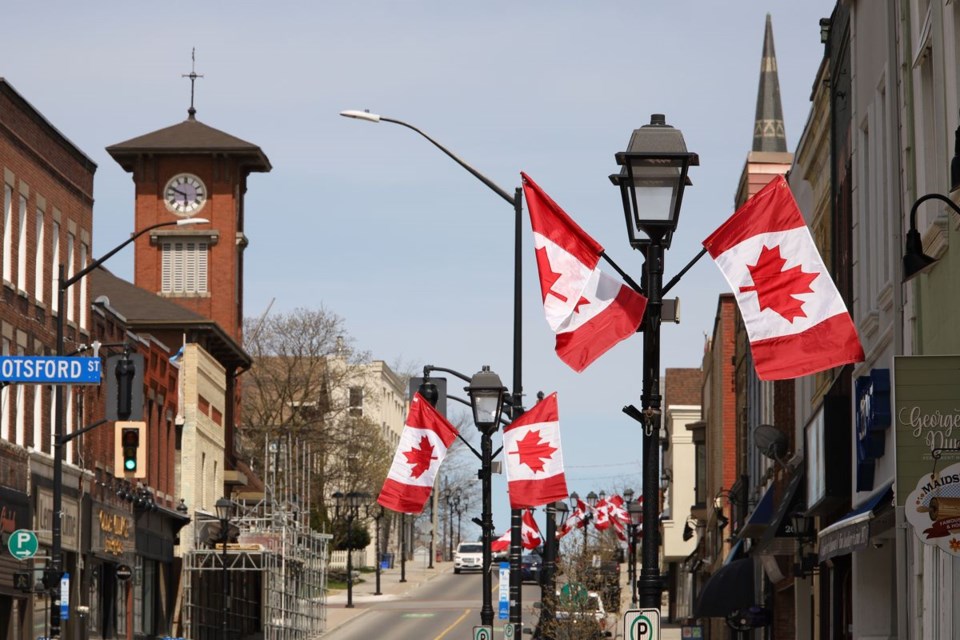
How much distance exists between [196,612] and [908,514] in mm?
54324

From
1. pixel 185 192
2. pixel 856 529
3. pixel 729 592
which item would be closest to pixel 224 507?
pixel 729 592

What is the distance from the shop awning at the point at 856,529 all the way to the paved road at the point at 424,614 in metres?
35.1

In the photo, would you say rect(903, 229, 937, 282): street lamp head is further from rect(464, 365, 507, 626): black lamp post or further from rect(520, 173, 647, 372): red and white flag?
rect(464, 365, 507, 626): black lamp post

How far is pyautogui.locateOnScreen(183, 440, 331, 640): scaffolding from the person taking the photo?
63469 mm

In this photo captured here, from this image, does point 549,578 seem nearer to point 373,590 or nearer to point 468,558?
point 373,590

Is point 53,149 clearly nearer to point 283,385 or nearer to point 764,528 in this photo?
point 764,528

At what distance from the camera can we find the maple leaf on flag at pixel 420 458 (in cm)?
2686

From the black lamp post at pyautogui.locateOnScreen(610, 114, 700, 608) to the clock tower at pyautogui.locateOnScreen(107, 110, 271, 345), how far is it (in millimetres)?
70956

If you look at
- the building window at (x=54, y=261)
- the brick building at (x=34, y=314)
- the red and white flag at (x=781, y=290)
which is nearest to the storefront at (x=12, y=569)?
the brick building at (x=34, y=314)

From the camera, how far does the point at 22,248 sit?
44438mm

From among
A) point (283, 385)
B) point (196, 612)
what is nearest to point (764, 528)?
point (196, 612)

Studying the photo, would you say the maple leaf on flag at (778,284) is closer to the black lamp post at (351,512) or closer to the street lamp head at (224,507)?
the street lamp head at (224,507)

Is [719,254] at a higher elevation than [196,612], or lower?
higher

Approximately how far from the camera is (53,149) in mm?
48094
